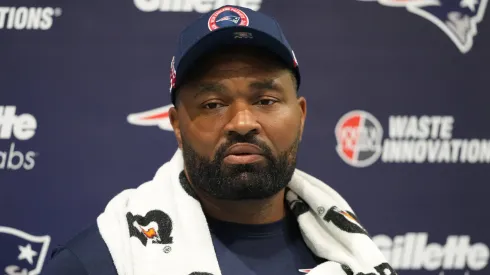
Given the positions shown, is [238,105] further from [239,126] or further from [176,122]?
[176,122]

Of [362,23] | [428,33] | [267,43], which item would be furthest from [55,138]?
[428,33]

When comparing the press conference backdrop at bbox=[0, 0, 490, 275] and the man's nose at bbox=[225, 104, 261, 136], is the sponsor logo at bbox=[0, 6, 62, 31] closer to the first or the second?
the press conference backdrop at bbox=[0, 0, 490, 275]

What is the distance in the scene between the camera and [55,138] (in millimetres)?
1535

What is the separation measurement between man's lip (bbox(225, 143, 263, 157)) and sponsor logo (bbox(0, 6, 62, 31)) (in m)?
0.85

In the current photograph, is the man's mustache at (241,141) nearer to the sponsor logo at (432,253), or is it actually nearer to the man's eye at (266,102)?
the man's eye at (266,102)

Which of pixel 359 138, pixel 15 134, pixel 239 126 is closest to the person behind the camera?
pixel 239 126

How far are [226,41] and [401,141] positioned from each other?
845mm

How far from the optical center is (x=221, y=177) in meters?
0.94

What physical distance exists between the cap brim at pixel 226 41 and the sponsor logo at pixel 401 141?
706 millimetres

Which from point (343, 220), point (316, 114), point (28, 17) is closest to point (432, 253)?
point (316, 114)

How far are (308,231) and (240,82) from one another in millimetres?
317

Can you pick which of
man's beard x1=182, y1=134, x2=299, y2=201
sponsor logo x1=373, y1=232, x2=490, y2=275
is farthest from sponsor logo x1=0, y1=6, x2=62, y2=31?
sponsor logo x1=373, y1=232, x2=490, y2=275

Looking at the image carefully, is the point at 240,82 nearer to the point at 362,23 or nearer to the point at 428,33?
the point at 362,23

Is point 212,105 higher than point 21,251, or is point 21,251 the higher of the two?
point 212,105
